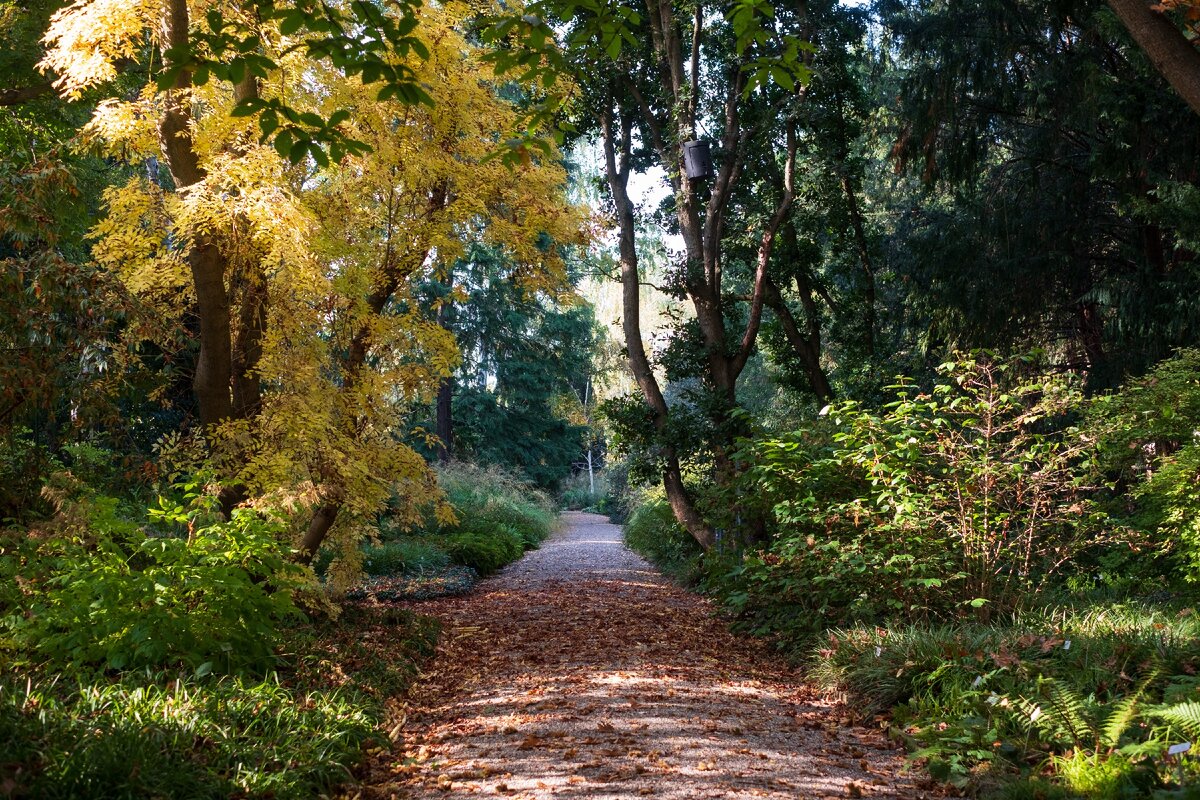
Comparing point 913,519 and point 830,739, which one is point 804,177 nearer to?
point 913,519

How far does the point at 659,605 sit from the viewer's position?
32.9ft

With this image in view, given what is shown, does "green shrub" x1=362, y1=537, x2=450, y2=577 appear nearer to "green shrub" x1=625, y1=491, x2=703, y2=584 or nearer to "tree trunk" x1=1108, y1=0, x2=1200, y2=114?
"green shrub" x1=625, y1=491, x2=703, y2=584

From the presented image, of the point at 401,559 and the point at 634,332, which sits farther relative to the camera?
the point at 401,559

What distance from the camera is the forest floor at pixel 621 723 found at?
3838 millimetres

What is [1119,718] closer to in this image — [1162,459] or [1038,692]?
[1038,692]

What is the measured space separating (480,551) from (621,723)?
30.3 feet

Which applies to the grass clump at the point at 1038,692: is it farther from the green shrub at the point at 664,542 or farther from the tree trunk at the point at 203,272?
the green shrub at the point at 664,542

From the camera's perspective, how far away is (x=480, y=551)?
13695 millimetres

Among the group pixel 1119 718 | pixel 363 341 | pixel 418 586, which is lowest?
pixel 418 586

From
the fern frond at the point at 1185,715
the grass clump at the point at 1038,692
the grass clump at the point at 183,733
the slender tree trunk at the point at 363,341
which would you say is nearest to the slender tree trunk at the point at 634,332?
the slender tree trunk at the point at 363,341

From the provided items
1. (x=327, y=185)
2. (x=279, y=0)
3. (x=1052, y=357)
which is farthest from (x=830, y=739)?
(x=1052, y=357)

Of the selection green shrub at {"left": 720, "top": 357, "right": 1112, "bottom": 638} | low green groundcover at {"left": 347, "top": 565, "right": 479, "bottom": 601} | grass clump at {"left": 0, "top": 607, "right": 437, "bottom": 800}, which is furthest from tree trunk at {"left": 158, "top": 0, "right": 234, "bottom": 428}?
Answer: green shrub at {"left": 720, "top": 357, "right": 1112, "bottom": 638}

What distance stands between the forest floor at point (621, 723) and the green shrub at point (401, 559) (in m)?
3.36

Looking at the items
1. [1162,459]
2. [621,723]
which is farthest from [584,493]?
[621,723]
